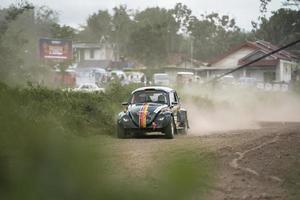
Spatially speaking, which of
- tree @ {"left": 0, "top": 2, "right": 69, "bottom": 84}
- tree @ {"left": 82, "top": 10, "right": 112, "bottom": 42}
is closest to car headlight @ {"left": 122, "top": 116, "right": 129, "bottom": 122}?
tree @ {"left": 0, "top": 2, "right": 69, "bottom": 84}

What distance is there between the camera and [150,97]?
2048 cm

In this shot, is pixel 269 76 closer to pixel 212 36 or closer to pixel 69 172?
pixel 212 36

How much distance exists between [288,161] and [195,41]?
271ft

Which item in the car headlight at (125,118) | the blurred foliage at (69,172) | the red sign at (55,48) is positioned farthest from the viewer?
the red sign at (55,48)

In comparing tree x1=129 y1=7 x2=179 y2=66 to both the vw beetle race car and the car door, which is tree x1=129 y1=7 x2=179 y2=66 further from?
the vw beetle race car

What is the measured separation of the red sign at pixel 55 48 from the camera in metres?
54.2

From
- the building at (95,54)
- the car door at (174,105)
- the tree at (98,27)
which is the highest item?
the tree at (98,27)

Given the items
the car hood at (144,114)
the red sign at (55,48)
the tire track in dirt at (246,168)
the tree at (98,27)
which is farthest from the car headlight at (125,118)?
the tree at (98,27)

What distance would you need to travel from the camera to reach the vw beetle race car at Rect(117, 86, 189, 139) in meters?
19.0

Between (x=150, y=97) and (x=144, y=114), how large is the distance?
152 centimetres

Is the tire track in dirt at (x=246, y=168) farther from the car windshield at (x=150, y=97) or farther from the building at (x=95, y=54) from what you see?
the building at (x=95, y=54)

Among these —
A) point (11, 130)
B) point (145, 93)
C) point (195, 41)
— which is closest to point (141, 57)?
point (195, 41)

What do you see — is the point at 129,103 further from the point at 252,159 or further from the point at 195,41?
the point at 195,41

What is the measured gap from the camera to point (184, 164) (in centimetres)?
174
